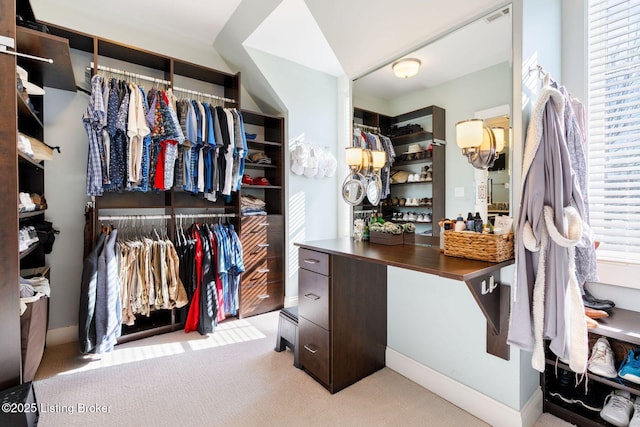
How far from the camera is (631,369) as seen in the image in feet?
4.58

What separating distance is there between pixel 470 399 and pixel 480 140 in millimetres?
1414

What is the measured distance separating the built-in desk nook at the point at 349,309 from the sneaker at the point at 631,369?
49 centimetres

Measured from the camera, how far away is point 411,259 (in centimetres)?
147

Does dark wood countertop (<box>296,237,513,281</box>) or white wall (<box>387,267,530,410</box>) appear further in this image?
white wall (<box>387,267,530,410</box>)

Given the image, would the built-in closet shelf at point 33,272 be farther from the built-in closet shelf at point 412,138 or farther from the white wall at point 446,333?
the built-in closet shelf at point 412,138

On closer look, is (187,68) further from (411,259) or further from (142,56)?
(411,259)

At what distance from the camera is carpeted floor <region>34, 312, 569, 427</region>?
164 cm

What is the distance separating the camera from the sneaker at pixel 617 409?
4.65 ft

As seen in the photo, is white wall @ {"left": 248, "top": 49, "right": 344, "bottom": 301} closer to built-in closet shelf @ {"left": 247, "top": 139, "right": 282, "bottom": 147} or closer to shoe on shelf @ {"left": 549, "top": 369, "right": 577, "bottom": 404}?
built-in closet shelf @ {"left": 247, "top": 139, "right": 282, "bottom": 147}

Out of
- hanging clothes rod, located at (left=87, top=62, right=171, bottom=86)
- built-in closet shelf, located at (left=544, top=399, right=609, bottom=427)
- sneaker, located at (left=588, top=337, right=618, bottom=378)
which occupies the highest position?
hanging clothes rod, located at (left=87, top=62, right=171, bottom=86)

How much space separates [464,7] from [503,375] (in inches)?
77.0

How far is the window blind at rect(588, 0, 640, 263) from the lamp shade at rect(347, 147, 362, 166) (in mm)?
1383

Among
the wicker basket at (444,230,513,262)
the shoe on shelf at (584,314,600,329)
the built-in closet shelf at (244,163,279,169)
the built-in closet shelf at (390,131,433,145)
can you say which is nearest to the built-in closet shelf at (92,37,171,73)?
the built-in closet shelf at (244,163,279,169)

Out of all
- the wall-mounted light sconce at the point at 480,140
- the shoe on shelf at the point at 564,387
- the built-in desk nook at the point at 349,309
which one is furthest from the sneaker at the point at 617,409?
the wall-mounted light sconce at the point at 480,140
